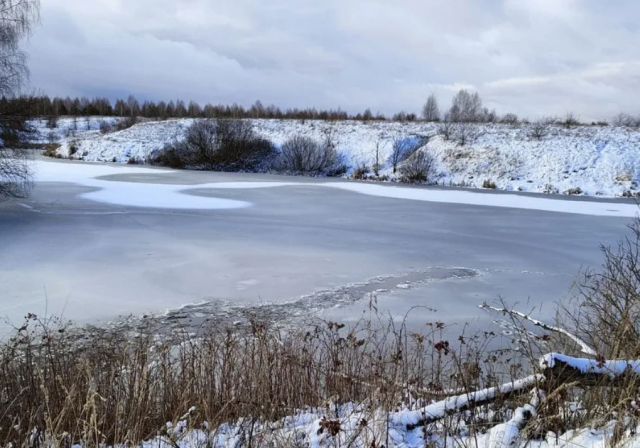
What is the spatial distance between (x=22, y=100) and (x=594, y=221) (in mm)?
14554

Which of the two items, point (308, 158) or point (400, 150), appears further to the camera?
point (308, 158)

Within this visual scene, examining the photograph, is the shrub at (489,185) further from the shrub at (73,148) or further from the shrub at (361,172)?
the shrub at (73,148)

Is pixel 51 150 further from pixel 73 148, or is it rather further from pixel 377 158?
pixel 377 158

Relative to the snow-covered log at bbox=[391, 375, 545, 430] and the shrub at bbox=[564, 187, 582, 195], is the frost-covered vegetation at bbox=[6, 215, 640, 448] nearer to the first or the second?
the snow-covered log at bbox=[391, 375, 545, 430]

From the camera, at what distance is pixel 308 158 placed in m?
28.7

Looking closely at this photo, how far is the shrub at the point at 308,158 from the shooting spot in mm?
28578

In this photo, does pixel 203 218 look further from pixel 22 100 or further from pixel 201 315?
pixel 201 315

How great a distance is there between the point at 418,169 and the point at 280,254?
17.7m

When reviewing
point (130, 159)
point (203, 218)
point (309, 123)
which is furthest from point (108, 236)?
point (309, 123)

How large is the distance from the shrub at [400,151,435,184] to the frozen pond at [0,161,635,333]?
920 cm

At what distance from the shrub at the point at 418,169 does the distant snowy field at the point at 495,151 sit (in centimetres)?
65

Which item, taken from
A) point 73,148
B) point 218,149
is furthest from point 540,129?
point 73,148

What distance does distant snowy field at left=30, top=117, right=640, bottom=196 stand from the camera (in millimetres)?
22781

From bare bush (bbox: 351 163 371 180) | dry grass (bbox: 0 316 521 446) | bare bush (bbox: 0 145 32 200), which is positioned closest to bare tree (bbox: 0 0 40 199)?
bare bush (bbox: 0 145 32 200)
